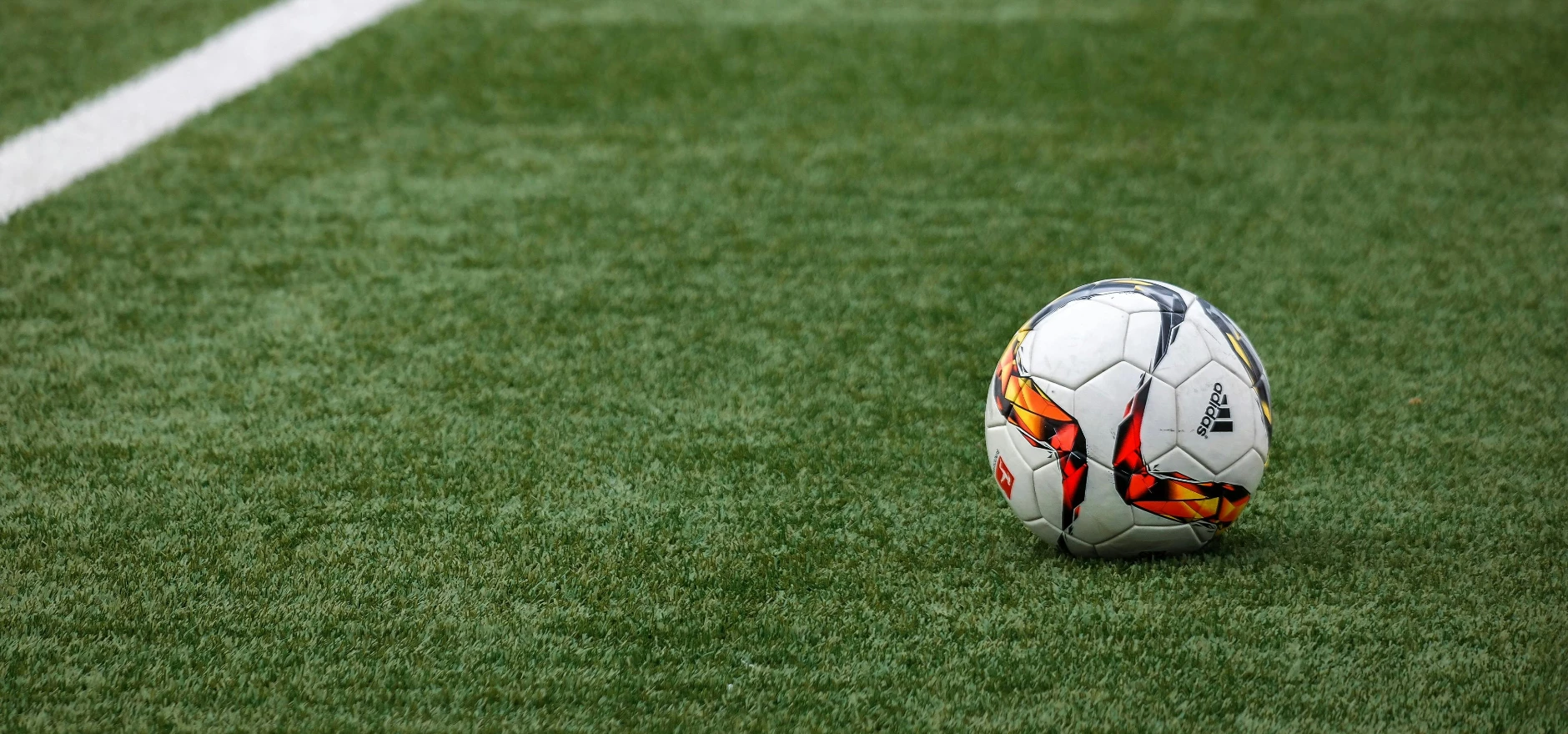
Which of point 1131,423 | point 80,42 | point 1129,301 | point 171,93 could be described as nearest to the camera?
point 1131,423

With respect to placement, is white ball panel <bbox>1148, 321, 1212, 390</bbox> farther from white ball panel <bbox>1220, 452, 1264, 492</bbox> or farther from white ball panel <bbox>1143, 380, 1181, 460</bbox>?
white ball panel <bbox>1220, 452, 1264, 492</bbox>

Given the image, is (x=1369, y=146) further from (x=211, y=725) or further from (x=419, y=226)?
(x=211, y=725)

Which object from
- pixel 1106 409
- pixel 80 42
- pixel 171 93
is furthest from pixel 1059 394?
pixel 80 42

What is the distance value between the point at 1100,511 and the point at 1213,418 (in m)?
0.26

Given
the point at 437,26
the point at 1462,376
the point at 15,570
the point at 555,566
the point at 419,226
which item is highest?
the point at 437,26

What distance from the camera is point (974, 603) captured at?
2.38 meters

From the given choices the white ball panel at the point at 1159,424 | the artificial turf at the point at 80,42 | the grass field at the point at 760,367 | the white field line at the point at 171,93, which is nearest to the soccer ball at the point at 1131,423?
the white ball panel at the point at 1159,424

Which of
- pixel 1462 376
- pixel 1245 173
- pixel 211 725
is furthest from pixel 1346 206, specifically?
pixel 211 725

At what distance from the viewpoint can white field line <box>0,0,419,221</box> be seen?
4625 millimetres

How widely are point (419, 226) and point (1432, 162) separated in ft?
12.1

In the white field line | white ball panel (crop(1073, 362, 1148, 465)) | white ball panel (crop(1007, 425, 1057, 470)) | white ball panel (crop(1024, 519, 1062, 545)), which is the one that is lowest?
white ball panel (crop(1024, 519, 1062, 545))

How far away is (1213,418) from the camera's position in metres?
2.30

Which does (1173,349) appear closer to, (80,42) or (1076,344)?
(1076,344)

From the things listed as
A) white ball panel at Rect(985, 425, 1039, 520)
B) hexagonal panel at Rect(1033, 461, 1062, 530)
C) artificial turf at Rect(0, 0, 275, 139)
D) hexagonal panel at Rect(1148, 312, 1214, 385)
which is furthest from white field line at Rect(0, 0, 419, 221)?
hexagonal panel at Rect(1148, 312, 1214, 385)
